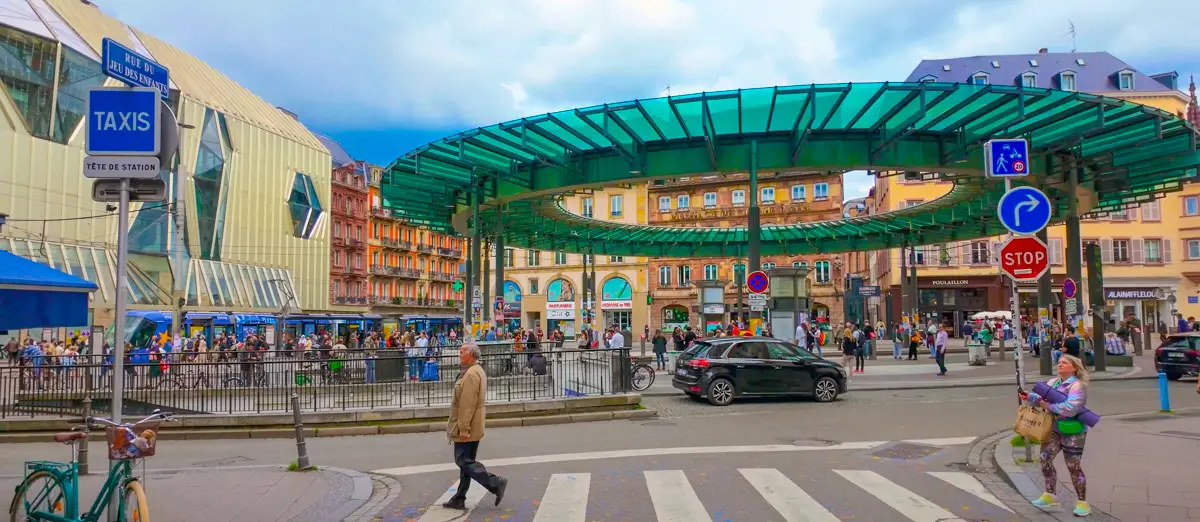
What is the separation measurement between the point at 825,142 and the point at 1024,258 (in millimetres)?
11594

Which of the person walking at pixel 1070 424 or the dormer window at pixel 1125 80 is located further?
the dormer window at pixel 1125 80

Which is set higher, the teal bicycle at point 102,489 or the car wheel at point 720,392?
the teal bicycle at point 102,489

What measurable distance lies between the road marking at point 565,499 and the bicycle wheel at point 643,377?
11711mm

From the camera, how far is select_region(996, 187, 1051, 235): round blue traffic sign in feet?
33.6

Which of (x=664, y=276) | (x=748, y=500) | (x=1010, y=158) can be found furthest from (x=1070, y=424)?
(x=664, y=276)

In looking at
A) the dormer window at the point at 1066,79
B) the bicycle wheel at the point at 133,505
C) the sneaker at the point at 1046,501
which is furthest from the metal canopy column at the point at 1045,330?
the dormer window at the point at 1066,79

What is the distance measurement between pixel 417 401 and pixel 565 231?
72.9ft

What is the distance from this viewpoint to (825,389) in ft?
62.2

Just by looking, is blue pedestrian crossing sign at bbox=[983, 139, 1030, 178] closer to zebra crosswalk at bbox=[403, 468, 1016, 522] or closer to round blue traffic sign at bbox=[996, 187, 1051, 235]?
round blue traffic sign at bbox=[996, 187, 1051, 235]

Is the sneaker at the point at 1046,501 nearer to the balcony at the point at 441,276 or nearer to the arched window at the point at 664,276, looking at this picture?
the arched window at the point at 664,276

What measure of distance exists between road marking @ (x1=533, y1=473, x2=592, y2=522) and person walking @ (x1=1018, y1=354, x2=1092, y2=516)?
438 cm

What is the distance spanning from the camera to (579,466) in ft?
34.8

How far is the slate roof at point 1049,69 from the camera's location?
198 ft

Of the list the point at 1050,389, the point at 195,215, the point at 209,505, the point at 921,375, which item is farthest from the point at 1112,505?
the point at 195,215
